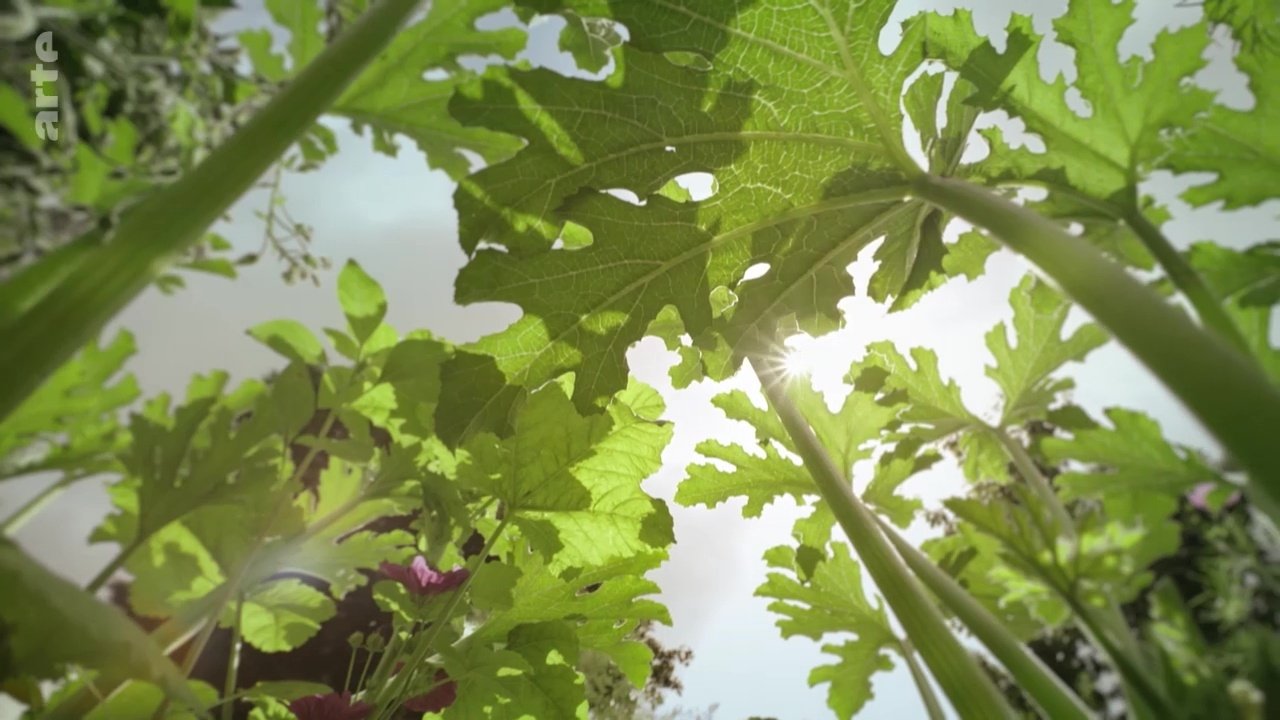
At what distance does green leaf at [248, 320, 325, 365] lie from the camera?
0.82 meters

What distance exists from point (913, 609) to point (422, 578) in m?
0.70

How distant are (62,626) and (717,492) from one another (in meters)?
1.21

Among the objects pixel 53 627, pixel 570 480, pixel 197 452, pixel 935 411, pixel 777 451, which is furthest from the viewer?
pixel 777 451

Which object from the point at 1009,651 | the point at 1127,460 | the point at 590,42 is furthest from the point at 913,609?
the point at 590,42

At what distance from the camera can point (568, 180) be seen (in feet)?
3.95

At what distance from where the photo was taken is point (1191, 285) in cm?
75

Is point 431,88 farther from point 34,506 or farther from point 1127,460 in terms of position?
point 1127,460

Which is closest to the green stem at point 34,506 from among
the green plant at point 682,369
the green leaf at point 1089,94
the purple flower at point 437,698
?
the green plant at point 682,369

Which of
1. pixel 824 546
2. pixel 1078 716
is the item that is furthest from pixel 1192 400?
pixel 824 546

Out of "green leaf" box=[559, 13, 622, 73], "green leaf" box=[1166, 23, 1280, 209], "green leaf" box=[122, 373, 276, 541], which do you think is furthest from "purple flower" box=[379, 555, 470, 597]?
"green leaf" box=[1166, 23, 1280, 209]

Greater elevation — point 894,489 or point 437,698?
point 894,489

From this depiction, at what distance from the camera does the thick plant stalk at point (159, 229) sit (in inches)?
16.5

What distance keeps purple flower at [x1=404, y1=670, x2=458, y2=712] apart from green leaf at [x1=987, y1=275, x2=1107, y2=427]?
0.93 metres

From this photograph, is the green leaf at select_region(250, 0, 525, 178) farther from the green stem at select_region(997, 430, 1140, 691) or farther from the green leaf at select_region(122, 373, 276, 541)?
the green stem at select_region(997, 430, 1140, 691)
